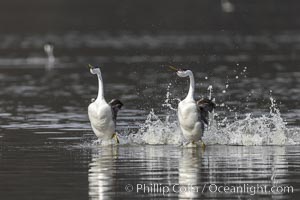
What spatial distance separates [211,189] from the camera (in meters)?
15.1

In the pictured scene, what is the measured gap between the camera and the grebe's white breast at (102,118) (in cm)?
2070

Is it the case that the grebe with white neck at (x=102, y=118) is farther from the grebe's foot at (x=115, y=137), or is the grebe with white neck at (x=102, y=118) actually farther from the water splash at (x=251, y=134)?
the water splash at (x=251, y=134)

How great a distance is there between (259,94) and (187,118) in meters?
10.9

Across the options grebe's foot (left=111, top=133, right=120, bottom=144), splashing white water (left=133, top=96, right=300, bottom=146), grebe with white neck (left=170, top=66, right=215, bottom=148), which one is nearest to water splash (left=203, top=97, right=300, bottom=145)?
splashing white water (left=133, top=96, right=300, bottom=146)

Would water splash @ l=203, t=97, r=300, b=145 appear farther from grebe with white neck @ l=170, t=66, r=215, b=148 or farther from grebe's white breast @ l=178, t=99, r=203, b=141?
grebe's white breast @ l=178, t=99, r=203, b=141

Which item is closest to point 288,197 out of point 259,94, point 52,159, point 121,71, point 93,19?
point 52,159

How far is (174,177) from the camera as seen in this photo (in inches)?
643

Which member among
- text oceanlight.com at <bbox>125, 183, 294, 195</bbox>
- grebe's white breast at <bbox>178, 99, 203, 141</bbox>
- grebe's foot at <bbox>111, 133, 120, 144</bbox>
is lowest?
text oceanlight.com at <bbox>125, 183, 294, 195</bbox>

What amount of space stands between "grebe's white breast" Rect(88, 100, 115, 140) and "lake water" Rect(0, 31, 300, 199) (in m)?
0.35

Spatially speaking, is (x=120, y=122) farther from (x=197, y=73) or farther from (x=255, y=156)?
(x=197, y=73)

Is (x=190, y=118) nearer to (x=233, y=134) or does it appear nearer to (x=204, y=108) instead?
(x=204, y=108)

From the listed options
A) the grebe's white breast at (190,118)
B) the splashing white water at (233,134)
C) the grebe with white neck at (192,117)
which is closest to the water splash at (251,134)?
the splashing white water at (233,134)

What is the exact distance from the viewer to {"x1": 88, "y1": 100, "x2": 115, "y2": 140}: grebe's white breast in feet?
67.9

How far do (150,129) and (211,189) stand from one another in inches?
247
